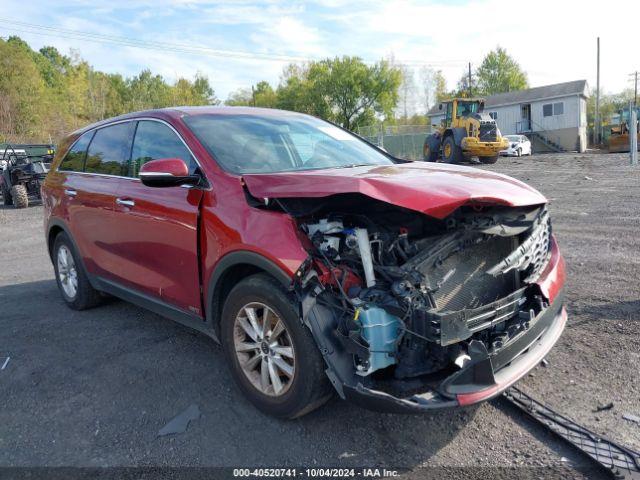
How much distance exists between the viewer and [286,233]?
281cm

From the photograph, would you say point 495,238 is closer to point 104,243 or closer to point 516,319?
point 516,319

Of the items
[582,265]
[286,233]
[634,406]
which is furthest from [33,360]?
[582,265]

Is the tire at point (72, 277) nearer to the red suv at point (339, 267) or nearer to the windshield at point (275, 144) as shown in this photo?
the red suv at point (339, 267)

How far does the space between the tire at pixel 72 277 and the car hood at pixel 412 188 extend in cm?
279

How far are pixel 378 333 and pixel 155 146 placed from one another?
8.02 ft

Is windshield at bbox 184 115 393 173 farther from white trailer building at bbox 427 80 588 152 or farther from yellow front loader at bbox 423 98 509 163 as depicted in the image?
white trailer building at bbox 427 80 588 152

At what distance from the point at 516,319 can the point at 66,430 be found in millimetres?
2731

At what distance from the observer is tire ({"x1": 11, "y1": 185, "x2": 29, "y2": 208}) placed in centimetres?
1574

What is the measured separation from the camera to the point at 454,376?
2.48m

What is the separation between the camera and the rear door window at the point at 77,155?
16.5 ft

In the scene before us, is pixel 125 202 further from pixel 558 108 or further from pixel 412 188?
pixel 558 108

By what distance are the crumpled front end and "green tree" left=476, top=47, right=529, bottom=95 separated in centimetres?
7440

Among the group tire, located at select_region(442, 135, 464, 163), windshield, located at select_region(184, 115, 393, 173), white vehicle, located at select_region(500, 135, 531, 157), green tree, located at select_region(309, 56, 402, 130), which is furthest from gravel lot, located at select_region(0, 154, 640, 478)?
green tree, located at select_region(309, 56, 402, 130)

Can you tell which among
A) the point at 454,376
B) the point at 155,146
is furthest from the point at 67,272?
the point at 454,376
